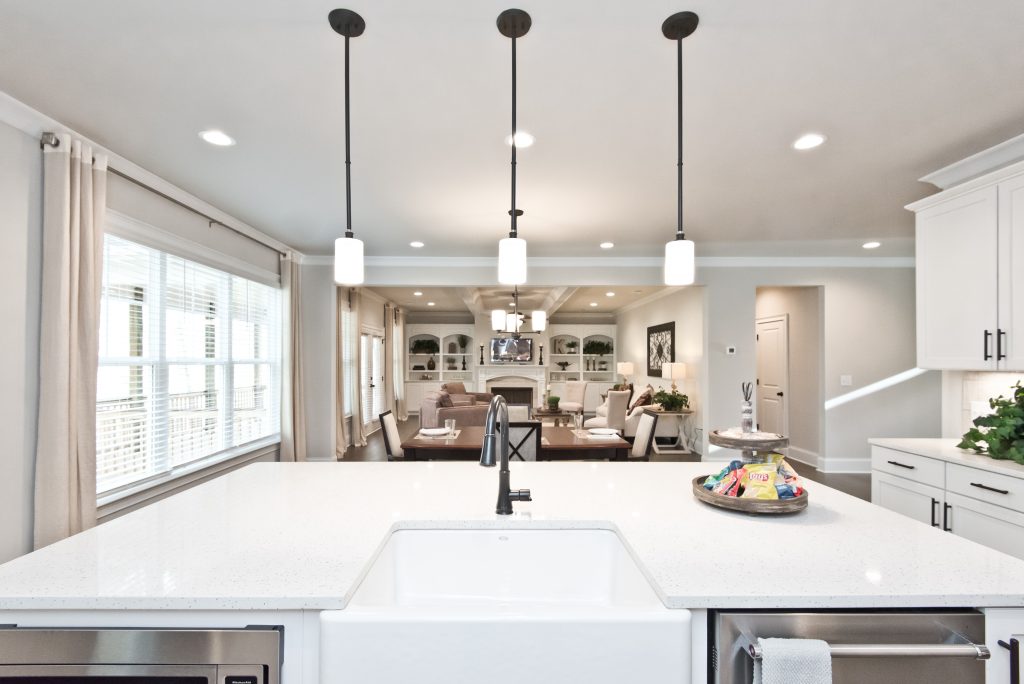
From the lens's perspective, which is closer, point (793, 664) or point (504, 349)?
point (793, 664)

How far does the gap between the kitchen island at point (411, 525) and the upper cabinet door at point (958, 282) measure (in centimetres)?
170

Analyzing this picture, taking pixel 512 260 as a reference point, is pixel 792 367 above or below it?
below

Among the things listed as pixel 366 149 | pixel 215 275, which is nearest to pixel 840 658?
pixel 366 149

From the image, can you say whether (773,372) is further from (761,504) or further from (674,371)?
(761,504)

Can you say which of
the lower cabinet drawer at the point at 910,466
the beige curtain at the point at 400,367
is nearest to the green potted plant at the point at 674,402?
the lower cabinet drawer at the point at 910,466

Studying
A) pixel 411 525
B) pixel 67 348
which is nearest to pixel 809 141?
pixel 411 525

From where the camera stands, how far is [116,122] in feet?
8.38

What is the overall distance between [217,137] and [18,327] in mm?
1314

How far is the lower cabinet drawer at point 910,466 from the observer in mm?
2648

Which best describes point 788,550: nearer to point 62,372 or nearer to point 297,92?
point 297,92

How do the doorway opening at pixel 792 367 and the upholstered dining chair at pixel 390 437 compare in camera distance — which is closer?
the upholstered dining chair at pixel 390 437

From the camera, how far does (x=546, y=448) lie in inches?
162

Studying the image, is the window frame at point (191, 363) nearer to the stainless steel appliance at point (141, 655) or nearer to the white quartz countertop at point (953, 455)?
the stainless steel appliance at point (141, 655)

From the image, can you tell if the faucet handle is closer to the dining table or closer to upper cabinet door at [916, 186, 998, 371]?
the dining table
